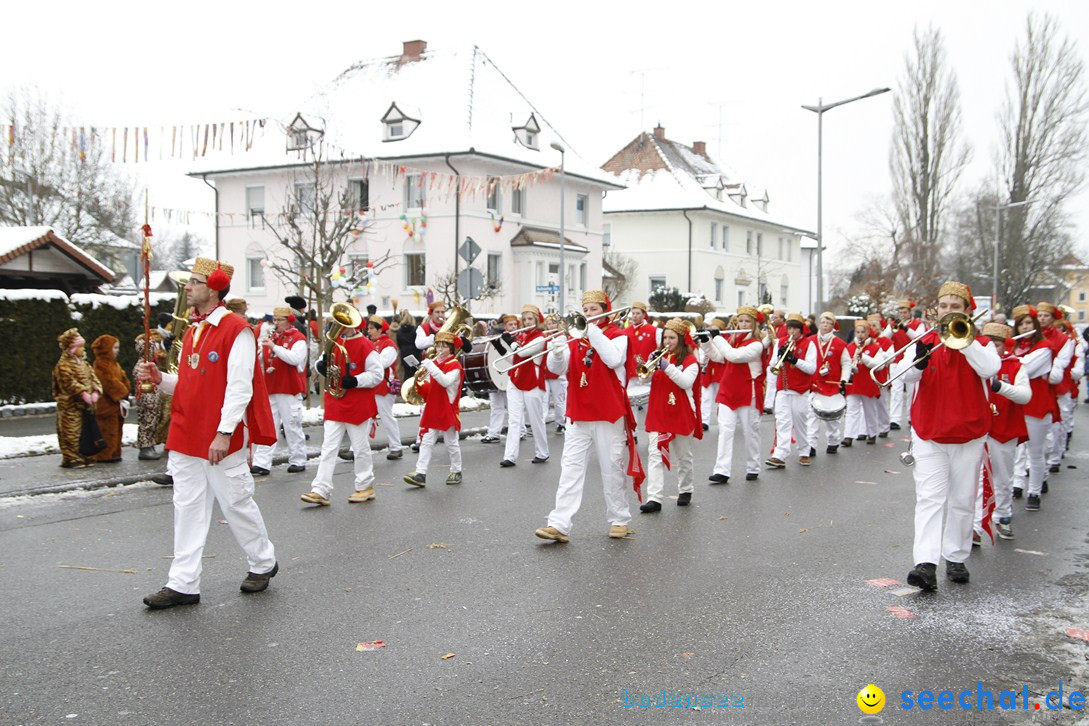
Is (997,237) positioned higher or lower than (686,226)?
lower

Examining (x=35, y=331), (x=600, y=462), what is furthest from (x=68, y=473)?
(x=35, y=331)

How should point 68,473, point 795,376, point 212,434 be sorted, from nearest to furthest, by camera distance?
1. point 212,434
2. point 68,473
3. point 795,376

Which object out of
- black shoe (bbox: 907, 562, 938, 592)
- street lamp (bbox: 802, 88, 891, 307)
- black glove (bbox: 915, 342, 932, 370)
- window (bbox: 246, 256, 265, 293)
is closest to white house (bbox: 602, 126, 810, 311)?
window (bbox: 246, 256, 265, 293)

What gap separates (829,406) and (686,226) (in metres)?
43.2

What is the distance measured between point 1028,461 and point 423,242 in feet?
105

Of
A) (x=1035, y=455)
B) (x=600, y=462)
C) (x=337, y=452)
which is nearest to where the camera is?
(x=600, y=462)

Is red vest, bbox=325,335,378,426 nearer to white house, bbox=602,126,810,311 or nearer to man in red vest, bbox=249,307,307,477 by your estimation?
man in red vest, bbox=249,307,307,477

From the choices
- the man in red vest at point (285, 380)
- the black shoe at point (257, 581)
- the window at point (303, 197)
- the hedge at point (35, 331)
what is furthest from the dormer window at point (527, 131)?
the black shoe at point (257, 581)

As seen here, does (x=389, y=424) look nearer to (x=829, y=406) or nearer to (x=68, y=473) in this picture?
(x=68, y=473)

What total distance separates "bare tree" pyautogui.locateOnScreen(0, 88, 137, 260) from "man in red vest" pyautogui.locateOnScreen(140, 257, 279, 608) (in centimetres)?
2956

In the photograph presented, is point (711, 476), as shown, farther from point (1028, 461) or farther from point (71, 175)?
point (71, 175)

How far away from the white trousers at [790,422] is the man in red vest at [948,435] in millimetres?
5693

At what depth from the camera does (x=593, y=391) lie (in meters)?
7.97

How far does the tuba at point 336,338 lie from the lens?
9508 mm
